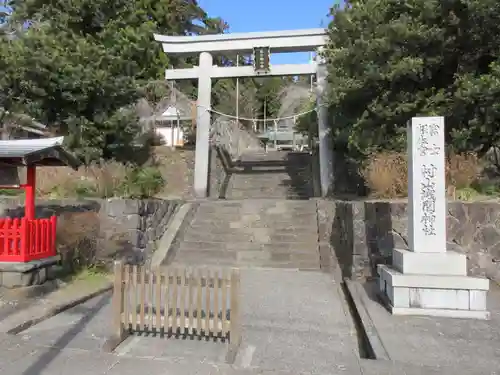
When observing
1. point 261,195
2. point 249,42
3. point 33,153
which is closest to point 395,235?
point 33,153

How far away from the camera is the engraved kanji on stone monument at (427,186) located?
6.11m

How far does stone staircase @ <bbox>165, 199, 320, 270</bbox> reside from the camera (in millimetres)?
9570

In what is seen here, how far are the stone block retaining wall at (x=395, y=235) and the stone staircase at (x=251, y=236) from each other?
3.17 feet

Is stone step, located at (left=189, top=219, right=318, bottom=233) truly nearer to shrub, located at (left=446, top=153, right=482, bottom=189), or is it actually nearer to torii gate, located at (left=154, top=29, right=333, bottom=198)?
shrub, located at (left=446, top=153, right=482, bottom=189)

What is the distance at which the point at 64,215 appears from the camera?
8.32m

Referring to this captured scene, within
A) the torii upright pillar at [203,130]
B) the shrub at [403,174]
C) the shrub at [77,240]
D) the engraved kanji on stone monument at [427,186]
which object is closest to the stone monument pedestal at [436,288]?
the engraved kanji on stone monument at [427,186]

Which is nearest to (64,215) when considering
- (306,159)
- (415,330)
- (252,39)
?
(415,330)

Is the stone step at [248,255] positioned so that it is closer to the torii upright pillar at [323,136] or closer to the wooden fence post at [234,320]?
the torii upright pillar at [323,136]

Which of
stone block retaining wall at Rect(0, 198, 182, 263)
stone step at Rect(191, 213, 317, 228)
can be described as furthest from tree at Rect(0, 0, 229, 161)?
Answer: stone step at Rect(191, 213, 317, 228)

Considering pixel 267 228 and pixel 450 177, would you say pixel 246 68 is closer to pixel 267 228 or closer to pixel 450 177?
pixel 267 228

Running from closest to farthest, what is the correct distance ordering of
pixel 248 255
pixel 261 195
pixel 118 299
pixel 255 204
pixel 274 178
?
pixel 118 299, pixel 248 255, pixel 255 204, pixel 261 195, pixel 274 178

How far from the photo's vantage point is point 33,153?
6.52 metres

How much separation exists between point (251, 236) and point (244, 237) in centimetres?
19

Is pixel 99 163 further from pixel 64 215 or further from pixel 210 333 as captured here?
pixel 210 333
